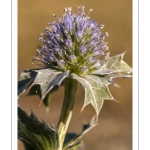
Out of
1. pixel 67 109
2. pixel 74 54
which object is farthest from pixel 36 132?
pixel 74 54

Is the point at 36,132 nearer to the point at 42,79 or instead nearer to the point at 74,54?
the point at 42,79

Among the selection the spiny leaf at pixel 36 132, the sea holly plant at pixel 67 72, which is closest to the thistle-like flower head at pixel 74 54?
the sea holly plant at pixel 67 72

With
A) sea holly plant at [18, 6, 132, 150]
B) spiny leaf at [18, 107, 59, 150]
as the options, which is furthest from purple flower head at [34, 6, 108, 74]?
spiny leaf at [18, 107, 59, 150]

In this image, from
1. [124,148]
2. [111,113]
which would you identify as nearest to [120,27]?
[111,113]

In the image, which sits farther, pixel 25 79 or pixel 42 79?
pixel 25 79

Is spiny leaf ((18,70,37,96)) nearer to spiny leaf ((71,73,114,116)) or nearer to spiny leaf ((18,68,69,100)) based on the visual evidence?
spiny leaf ((18,68,69,100))

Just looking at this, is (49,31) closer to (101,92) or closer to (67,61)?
(67,61)
